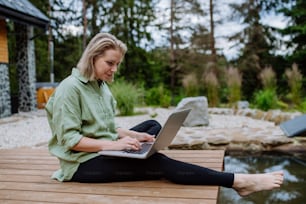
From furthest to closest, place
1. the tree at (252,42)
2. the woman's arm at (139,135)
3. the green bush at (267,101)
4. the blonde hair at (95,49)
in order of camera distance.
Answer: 1. the tree at (252,42)
2. the green bush at (267,101)
3. the woman's arm at (139,135)
4. the blonde hair at (95,49)

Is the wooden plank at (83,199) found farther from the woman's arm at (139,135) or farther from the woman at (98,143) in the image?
the woman's arm at (139,135)

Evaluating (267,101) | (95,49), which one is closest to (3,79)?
(267,101)

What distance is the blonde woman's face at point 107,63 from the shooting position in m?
1.76

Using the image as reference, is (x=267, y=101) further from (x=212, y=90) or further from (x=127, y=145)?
(x=127, y=145)

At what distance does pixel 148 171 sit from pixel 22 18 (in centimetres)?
658

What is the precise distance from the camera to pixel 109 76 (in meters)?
1.83

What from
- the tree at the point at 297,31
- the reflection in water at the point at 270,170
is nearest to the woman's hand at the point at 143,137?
the reflection in water at the point at 270,170

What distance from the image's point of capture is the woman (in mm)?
1707

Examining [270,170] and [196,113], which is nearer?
[270,170]

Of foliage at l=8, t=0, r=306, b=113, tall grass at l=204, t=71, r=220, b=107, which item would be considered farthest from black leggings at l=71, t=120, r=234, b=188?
foliage at l=8, t=0, r=306, b=113

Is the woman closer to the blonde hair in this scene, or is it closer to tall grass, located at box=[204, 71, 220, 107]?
the blonde hair

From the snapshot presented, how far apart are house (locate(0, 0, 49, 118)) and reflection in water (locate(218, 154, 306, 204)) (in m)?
5.43

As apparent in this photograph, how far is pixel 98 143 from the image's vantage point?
1742 millimetres

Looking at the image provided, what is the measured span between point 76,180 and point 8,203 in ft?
1.26
